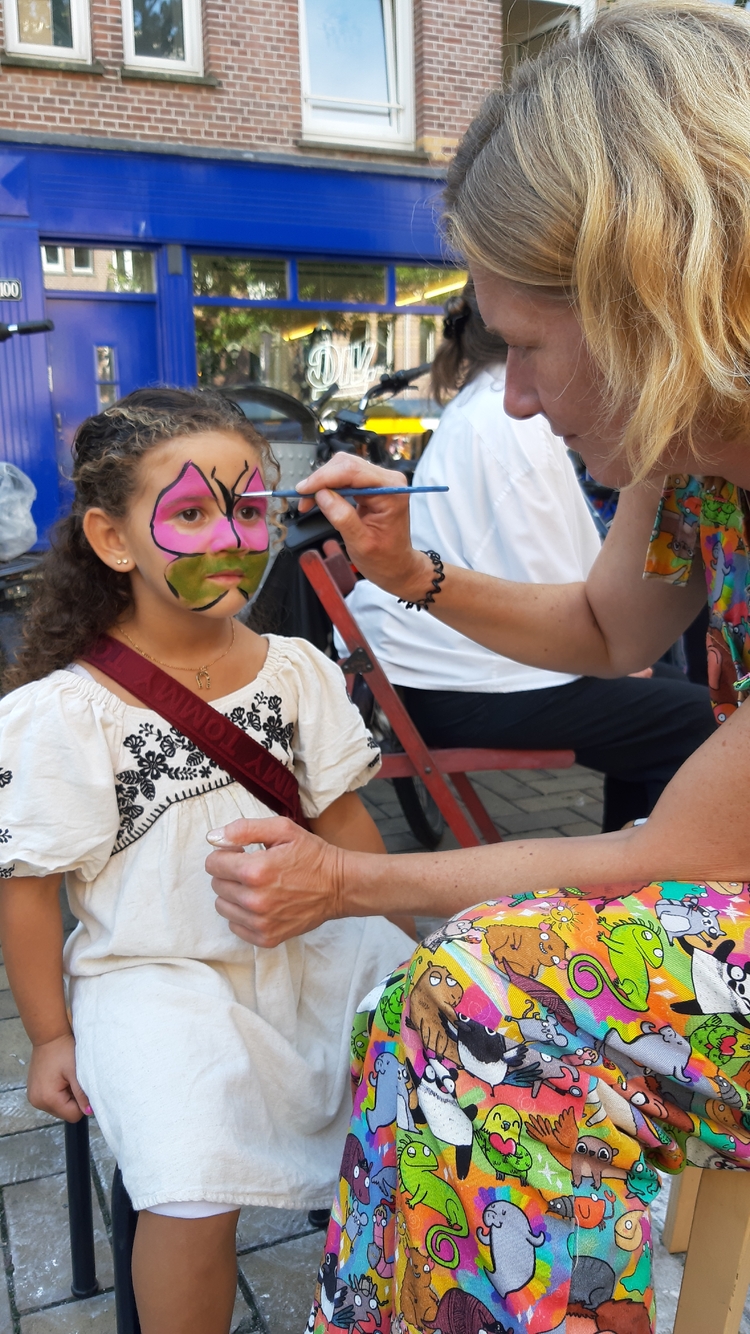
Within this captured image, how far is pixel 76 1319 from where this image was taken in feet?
5.11

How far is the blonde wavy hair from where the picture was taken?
1057 millimetres

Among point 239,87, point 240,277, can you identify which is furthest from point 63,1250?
point 239,87

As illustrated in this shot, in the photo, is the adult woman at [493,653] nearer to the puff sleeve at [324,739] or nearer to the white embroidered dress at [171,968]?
the puff sleeve at [324,739]

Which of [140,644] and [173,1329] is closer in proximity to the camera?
[173,1329]

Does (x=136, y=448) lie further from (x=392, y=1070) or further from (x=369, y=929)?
(x=392, y=1070)

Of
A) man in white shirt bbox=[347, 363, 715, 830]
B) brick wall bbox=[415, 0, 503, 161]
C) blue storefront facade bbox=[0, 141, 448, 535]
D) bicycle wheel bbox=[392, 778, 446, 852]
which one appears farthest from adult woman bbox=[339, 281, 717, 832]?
brick wall bbox=[415, 0, 503, 161]

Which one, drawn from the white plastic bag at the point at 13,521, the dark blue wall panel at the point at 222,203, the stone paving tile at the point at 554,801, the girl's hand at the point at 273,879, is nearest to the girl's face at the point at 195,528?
the girl's hand at the point at 273,879

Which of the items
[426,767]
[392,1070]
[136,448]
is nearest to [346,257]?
[426,767]

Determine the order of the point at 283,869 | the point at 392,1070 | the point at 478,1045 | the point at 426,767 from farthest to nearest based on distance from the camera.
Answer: the point at 426,767 → the point at 283,869 → the point at 392,1070 → the point at 478,1045

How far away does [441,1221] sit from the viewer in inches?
40.6

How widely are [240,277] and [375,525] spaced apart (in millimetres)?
7636

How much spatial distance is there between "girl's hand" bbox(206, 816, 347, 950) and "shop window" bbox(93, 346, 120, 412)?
754 cm

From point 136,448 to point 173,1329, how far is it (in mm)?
1165

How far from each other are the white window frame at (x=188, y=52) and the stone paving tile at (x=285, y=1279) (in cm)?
866
